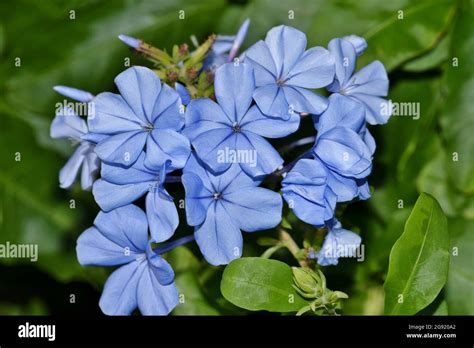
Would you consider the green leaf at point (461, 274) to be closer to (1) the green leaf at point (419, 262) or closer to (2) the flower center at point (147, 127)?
(1) the green leaf at point (419, 262)

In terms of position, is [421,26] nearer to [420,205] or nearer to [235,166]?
[420,205]

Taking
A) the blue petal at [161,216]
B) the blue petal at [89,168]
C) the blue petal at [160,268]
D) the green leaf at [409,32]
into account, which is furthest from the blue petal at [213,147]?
the green leaf at [409,32]

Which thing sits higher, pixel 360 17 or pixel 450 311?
pixel 360 17

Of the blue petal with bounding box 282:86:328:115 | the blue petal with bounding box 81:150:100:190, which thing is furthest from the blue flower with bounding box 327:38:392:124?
the blue petal with bounding box 81:150:100:190

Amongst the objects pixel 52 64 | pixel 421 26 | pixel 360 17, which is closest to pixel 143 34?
pixel 52 64

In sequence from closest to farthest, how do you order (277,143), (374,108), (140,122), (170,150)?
1. (170,150)
2. (140,122)
3. (374,108)
4. (277,143)

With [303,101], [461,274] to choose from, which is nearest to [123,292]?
[303,101]

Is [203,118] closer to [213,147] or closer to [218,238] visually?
[213,147]

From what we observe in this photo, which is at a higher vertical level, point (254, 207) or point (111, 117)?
point (111, 117)
